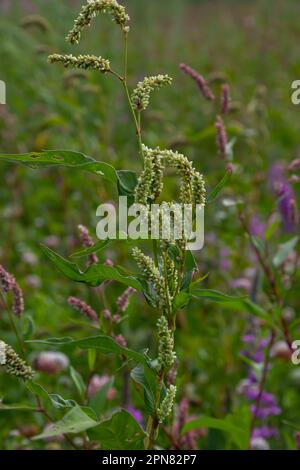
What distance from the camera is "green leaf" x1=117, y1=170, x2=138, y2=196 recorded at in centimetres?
95

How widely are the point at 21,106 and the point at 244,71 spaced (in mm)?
2128

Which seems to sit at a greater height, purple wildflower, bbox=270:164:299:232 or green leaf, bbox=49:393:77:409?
purple wildflower, bbox=270:164:299:232

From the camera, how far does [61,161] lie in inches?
35.0

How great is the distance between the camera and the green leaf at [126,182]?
953 millimetres

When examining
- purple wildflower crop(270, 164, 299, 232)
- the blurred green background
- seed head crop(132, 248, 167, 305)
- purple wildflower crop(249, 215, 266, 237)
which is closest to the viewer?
seed head crop(132, 248, 167, 305)

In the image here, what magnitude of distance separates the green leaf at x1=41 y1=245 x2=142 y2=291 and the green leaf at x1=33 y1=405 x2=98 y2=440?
16 cm

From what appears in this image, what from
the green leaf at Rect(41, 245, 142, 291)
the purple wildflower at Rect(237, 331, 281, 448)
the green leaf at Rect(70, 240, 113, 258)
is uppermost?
the green leaf at Rect(70, 240, 113, 258)

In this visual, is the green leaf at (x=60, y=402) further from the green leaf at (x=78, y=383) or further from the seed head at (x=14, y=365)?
the green leaf at (x=78, y=383)

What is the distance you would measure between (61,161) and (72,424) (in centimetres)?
30

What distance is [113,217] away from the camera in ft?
3.63

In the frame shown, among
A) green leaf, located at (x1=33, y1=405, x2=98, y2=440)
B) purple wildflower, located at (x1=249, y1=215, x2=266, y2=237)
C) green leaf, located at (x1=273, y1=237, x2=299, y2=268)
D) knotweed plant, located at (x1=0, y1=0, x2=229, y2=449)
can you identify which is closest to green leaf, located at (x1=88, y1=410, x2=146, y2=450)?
knotweed plant, located at (x1=0, y1=0, x2=229, y2=449)

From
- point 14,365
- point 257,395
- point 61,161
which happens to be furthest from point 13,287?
point 257,395

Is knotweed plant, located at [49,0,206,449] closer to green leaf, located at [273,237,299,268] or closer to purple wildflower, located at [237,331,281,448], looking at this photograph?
green leaf, located at [273,237,299,268]
